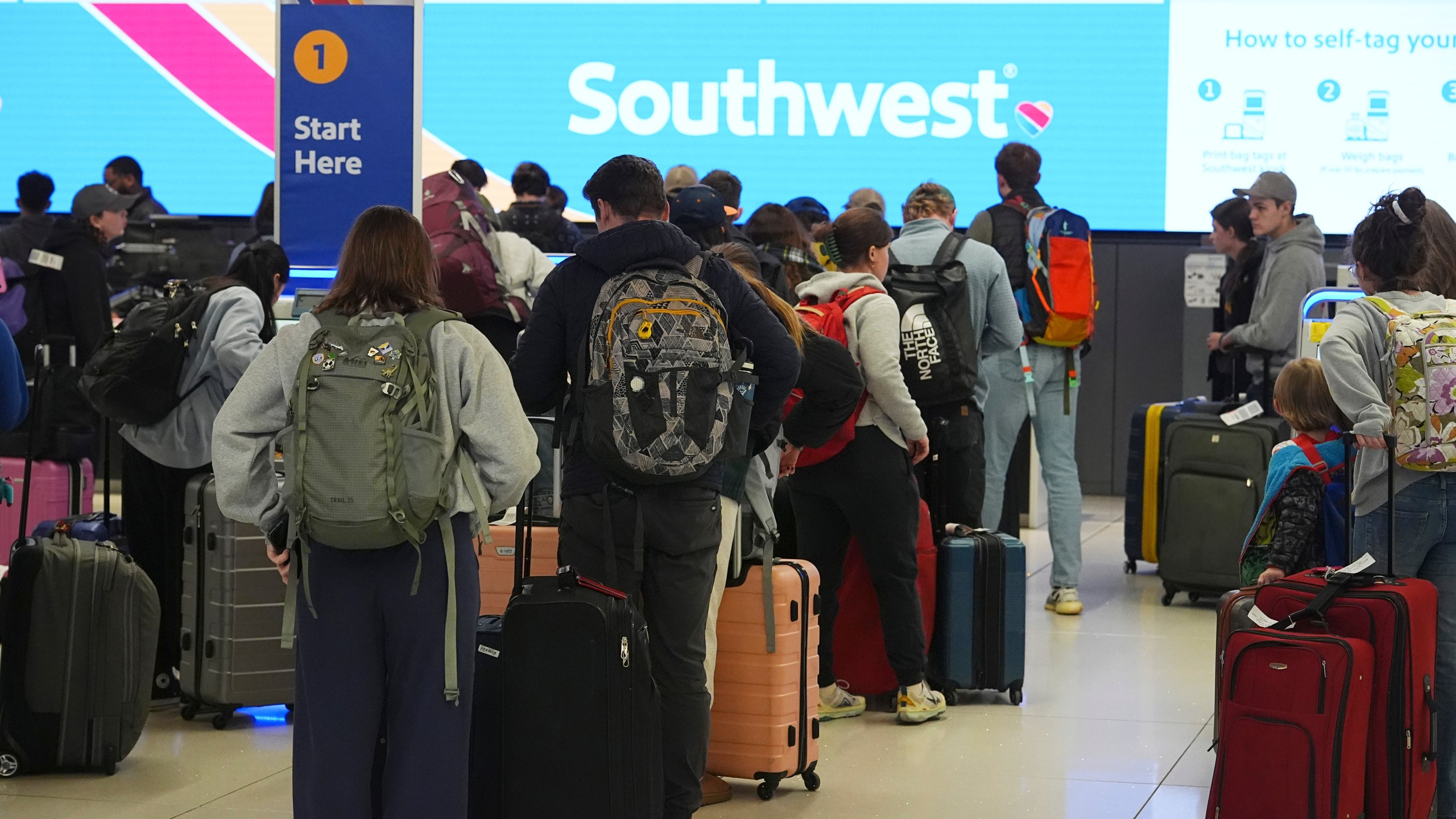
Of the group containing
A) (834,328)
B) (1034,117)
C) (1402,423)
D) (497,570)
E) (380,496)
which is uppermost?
(1034,117)

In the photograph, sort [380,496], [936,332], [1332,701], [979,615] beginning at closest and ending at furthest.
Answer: [380,496] → [1332,701] → [979,615] → [936,332]

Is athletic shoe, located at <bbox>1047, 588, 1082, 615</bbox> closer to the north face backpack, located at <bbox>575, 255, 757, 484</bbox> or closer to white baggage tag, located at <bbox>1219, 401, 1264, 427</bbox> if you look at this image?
white baggage tag, located at <bbox>1219, 401, 1264, 427</bbox>

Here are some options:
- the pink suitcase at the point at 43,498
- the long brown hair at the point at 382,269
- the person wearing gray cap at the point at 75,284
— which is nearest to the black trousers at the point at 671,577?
the long brown hair at the point at 382,269

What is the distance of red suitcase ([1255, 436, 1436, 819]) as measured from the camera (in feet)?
12.1

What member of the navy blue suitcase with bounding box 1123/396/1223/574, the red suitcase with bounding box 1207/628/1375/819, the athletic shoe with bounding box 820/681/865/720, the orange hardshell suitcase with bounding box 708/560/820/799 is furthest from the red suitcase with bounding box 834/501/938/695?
the navy blue suitcase with bounding box 1123/396/1223/574

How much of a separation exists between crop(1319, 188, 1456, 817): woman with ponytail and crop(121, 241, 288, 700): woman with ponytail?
292 centimetres

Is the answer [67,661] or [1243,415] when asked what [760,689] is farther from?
[1243,415]

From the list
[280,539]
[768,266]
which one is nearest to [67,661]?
[280,539]

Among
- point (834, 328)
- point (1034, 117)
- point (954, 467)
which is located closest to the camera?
point (834, 328)

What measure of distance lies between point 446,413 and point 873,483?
1.91 m

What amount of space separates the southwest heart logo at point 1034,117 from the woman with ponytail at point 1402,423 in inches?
249

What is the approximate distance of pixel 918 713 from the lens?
5.03 metres

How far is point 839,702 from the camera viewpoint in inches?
203

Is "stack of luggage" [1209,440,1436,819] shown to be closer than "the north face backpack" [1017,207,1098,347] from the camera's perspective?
Yes
